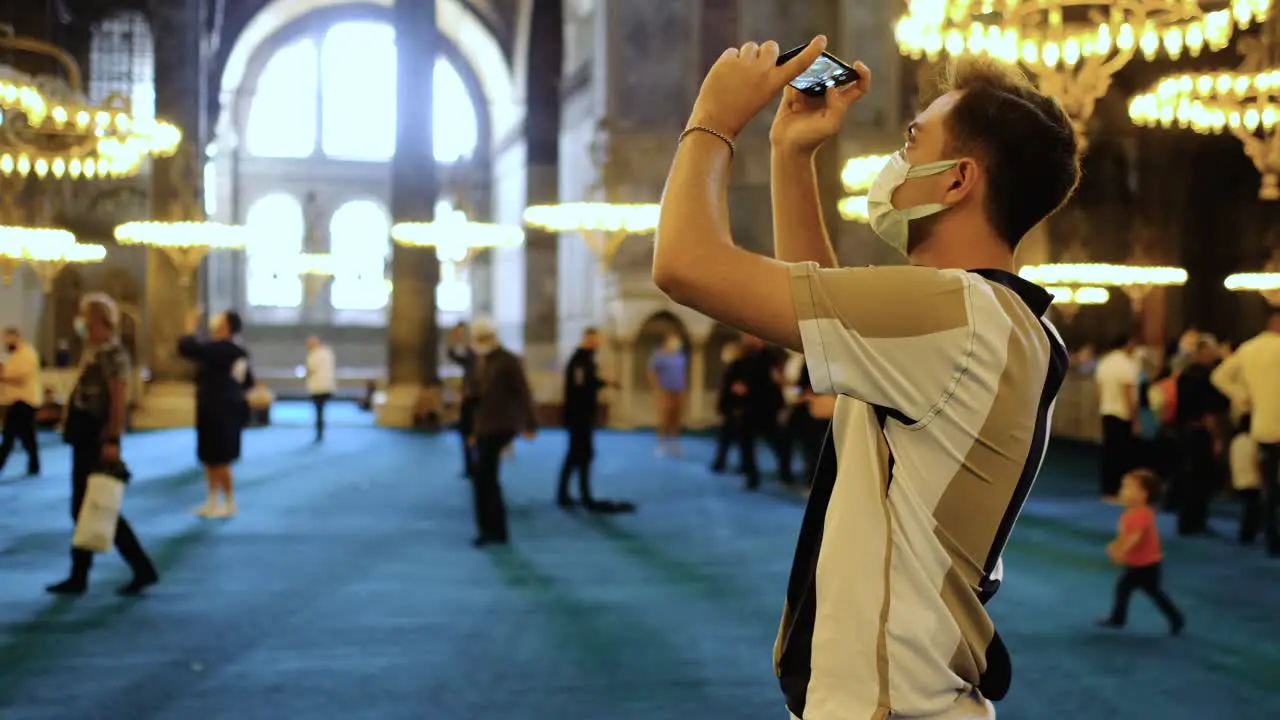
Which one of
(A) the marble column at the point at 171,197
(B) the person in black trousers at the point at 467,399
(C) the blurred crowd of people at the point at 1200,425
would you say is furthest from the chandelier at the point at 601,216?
(A) the marble column at the point at 171,197

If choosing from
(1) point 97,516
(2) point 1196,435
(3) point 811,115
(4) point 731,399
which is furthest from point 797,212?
(4) point 731,399

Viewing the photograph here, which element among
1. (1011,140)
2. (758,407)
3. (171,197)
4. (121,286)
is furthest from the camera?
(121,286)

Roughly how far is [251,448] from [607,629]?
42.5 feet

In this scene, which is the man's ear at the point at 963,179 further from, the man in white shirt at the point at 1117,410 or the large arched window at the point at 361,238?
the large arched window at the point at 361,238

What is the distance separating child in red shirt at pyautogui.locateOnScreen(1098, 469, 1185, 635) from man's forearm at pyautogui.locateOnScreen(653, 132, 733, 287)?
575 cm

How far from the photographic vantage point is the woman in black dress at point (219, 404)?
1062 cm

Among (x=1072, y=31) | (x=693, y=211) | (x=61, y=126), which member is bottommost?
(x=693, y=211)

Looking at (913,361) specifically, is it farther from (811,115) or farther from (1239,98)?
(1239,98)

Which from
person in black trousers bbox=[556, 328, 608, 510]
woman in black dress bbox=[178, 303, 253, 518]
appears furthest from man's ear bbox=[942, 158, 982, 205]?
person in black trousers bbox=[556, 328, 608, 510]

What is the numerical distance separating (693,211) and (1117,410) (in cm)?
1222

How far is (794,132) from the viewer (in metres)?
1.74

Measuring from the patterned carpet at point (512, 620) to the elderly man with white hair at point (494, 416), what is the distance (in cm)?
26

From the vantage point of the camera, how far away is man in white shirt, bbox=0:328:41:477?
44.4 feet

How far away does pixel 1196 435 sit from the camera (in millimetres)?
10836
